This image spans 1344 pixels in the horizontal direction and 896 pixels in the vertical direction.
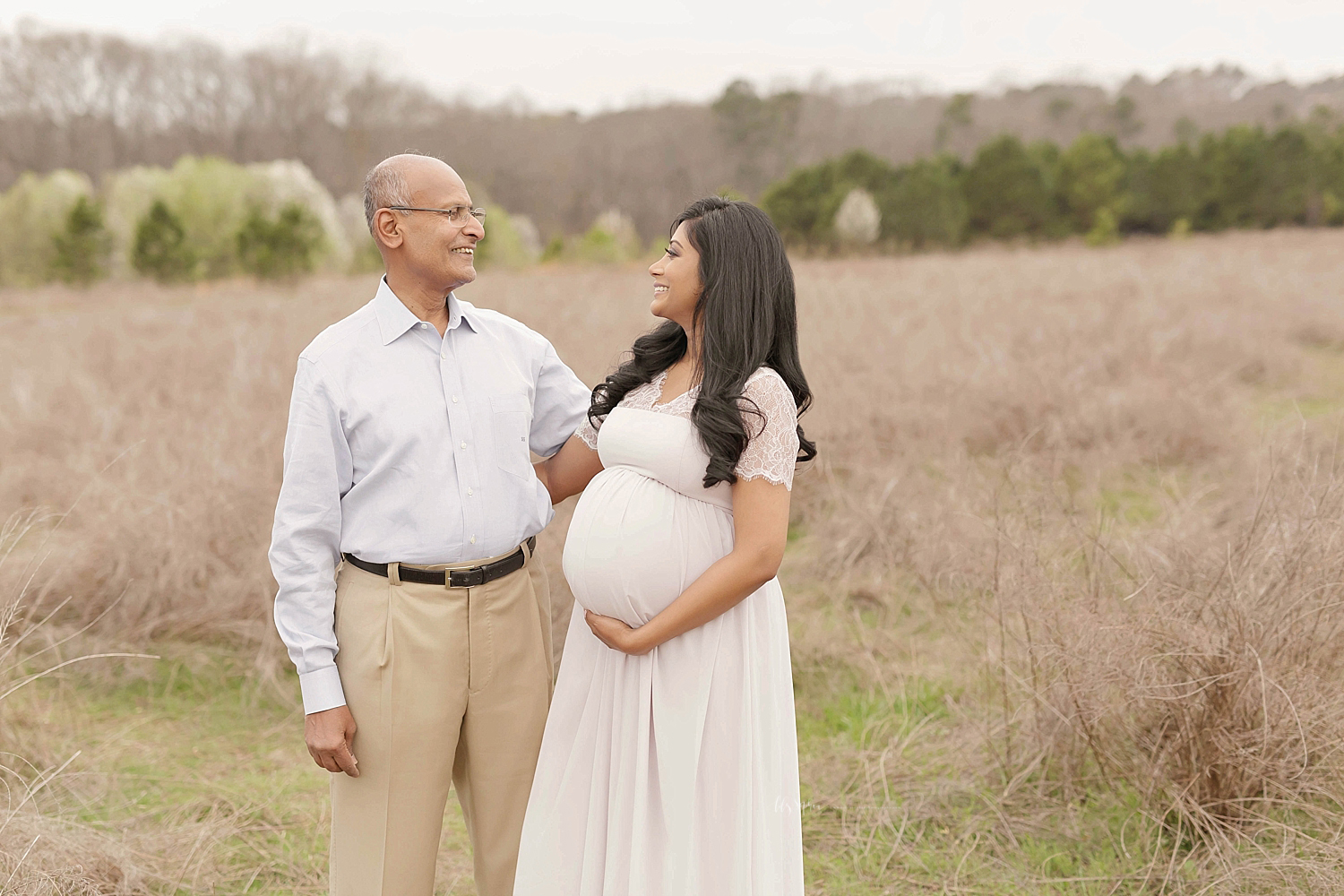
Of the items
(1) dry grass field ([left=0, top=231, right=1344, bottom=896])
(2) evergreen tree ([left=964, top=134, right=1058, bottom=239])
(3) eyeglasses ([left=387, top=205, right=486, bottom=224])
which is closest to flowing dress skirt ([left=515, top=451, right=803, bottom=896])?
(3) eyeglasses ([left=387, top=205, right=486, bottom=224])

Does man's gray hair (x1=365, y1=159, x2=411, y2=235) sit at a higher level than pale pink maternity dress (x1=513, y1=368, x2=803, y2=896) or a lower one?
higher

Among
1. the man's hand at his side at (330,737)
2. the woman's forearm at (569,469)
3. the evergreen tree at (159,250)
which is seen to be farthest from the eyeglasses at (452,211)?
the evergreen tree at (159,250)

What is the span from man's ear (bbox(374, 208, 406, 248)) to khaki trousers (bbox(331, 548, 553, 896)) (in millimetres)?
709

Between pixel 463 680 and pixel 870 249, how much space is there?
23.8m

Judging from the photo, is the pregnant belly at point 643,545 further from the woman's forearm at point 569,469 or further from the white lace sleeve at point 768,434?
the woman's forearm at point 569,469

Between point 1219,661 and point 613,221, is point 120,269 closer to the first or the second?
point 613,221

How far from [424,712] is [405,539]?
37 cm

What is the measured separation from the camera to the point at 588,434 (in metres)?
2.40

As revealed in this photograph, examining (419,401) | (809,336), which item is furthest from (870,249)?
(419,401)

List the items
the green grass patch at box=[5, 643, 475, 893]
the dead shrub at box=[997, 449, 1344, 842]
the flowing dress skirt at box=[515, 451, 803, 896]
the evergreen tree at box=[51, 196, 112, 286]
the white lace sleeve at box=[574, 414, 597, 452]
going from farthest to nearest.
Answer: the evergreen tree at box=[51, 196, 112, 286]
the green grass patch at box=[5, 643, 475, 893]
the dead shrub at box=[997, 449, 1344, 842]
the white lace sleeve at box=[574, 414, 597, 452]
the flowing dress skirt at box=[515, 451, 803, 896]

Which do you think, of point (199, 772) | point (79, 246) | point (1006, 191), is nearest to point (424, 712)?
point (199, 772)

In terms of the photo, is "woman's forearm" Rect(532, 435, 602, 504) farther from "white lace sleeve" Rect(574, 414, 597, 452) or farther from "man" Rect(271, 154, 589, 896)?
"man" Rect(271, 154, 589, 896)

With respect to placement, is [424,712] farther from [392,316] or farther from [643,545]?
[392,316]

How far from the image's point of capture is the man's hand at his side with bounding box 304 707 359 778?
6.58 feet
